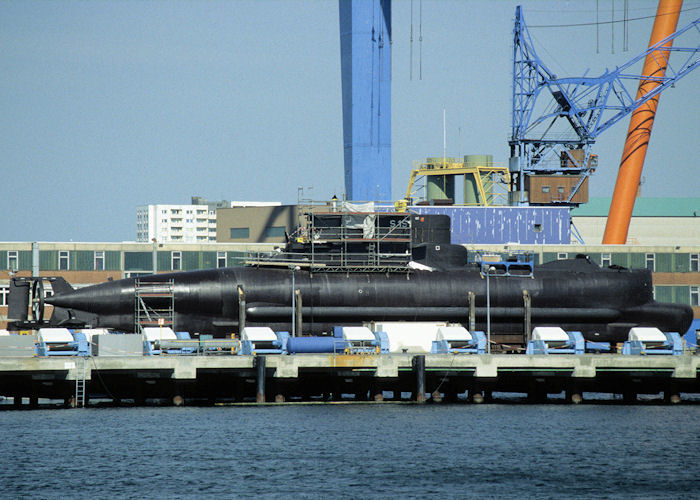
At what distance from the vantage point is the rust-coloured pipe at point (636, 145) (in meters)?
127

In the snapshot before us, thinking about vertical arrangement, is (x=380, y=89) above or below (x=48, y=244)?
above

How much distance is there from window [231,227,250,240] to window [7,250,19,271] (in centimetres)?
5751

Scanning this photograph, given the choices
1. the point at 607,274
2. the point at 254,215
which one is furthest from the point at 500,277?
the point at 254,215

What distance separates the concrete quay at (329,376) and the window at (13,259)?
27972 mm

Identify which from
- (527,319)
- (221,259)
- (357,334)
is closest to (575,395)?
(527,319)

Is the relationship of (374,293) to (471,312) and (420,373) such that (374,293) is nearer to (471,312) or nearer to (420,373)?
(471,312)

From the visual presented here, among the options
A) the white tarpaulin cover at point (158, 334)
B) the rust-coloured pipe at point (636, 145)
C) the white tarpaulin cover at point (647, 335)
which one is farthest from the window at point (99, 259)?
the rust-coloured pipe at point (636, 145)

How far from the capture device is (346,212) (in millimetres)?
81438

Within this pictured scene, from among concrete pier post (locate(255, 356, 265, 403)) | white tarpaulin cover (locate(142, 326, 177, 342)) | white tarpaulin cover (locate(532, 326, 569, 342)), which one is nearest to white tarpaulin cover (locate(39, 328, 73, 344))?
white tarpaulin cover (locate(142, 326, 177, 342))

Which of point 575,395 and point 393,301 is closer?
point 575,395

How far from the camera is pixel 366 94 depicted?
103m

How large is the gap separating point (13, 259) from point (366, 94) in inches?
1315

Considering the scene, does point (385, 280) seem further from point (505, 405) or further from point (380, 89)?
point (380, 89)

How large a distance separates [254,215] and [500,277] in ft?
244
